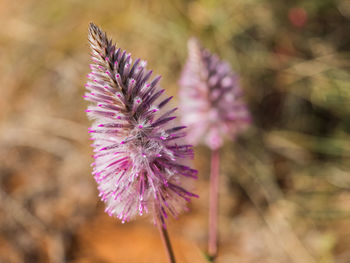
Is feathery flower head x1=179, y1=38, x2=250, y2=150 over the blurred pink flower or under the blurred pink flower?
under

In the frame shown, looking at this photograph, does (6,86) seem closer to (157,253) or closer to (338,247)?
(157,253)

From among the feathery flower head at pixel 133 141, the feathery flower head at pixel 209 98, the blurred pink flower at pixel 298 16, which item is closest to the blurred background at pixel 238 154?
the blurred pink flower at pixel 298 16

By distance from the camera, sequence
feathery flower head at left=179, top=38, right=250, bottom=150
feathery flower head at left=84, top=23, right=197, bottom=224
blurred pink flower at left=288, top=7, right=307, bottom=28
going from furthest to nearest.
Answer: blurred pink flower at left=288, top=7, right=307, bottom=28
feathery flower head at left=179, top=38, right=250, bottom=150
feathery flower head at left=84, top=23, right=197, bottom=224

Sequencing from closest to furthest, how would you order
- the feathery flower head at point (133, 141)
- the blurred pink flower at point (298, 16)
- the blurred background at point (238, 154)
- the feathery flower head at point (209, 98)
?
1. the feathery flower head at point (133, 141)
2. the feathery flower head at point (209, 98)
3. the blurred background at point (238, 154)
4. the blurred pink flower at point (298, 16)

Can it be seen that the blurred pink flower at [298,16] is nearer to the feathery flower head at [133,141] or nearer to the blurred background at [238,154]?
the blurred background at [238,154]

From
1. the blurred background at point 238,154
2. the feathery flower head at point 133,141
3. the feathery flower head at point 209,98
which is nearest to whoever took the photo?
the feathery flower head at point 133,141

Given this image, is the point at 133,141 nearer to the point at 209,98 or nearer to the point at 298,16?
the point at 209,98

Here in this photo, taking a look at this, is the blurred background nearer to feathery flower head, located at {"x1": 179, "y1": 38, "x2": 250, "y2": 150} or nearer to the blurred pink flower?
the blurred pink flower

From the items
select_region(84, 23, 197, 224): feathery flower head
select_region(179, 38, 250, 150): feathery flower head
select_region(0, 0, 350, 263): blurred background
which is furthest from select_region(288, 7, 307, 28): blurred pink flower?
select_region(84, 23, 197, 224): feathery flower head
